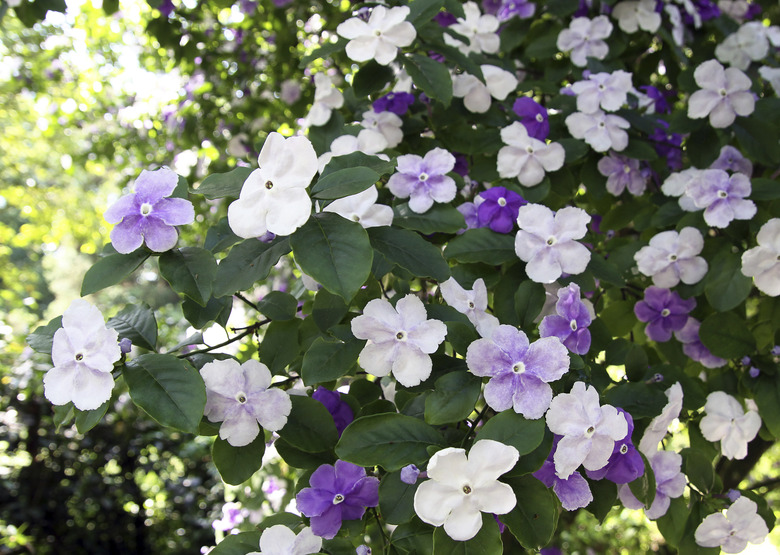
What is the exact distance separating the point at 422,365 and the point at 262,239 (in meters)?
0.26

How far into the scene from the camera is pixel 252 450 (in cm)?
77

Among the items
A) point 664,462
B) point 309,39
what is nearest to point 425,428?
point 664,462

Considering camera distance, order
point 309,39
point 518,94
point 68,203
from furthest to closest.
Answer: point 68,203 → point 309,39 → point 518,94

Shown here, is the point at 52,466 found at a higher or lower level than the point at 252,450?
lower

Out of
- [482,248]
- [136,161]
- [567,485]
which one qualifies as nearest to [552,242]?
[482,248]

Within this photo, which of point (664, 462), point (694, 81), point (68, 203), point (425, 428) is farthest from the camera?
point (68, 203)

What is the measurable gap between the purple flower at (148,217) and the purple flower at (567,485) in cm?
52

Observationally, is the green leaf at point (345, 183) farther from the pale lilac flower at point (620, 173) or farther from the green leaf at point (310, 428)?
the pale lilac flower at point (620, 173)

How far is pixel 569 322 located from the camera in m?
0.79

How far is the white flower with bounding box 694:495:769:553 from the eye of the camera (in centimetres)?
88

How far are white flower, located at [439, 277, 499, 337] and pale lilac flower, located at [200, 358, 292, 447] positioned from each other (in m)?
0.25

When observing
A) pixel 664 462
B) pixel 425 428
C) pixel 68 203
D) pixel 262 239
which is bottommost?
pixel 68 203

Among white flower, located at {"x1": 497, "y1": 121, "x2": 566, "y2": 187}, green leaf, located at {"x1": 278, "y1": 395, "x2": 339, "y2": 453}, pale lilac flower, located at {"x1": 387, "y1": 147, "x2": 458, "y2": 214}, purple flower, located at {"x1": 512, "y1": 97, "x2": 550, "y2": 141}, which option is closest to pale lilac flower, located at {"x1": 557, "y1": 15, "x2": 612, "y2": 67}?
purple flower, located at {"x1": 512, "y1": 97, "x2": 550, "y2": 141}

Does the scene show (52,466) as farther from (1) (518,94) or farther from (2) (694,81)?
(2) (694,81)
